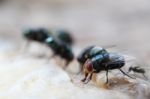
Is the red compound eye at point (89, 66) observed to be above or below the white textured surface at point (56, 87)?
above

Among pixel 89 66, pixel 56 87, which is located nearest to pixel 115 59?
pixel 89 66

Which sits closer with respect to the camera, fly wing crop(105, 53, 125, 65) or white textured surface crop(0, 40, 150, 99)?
white textured surface crop(0, 40, 150, 99)

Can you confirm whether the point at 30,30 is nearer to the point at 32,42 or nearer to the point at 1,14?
the point at 32,42

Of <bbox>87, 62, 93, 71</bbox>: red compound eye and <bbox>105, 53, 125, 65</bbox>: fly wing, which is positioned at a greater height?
<bbox>105, 53, 125, 65</bbox>: fly wing

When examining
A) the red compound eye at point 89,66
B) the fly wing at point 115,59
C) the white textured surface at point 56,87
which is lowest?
the white textured surface at point 56,87

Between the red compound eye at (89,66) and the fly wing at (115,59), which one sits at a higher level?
the fly wing at (115,59)

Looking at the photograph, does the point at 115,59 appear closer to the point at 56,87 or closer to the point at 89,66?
the point at 89,66

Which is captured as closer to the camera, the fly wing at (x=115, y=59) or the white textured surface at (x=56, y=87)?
the white textured surface at (x=56, y=87)

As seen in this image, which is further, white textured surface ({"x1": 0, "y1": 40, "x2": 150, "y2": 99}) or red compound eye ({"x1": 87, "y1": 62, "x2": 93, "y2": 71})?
red compound eye ({"x1": 87, "y1": 62, "x2": 93, "y2": 71})

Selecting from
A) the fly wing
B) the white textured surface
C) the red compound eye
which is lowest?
the white textured surface

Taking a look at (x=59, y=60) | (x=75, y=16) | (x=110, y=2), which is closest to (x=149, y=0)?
(x=110, y=2)

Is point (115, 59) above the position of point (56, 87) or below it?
above
